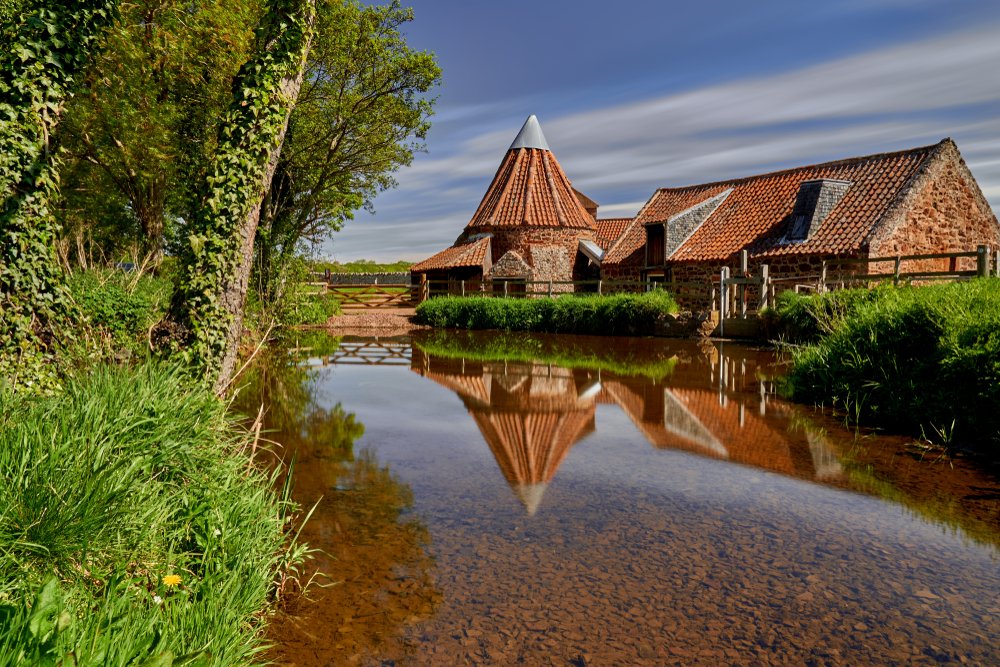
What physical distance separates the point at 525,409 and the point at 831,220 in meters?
18.9

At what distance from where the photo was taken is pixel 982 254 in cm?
1465

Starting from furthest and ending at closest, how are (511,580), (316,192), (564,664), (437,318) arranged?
(437,318), (316,192), (511,580), (564,664)

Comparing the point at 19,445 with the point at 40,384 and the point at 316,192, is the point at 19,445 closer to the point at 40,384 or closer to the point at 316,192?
the point at 40,384

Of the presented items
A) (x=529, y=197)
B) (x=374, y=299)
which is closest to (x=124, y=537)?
(x=529, y=197)

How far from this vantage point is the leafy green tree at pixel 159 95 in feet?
49.4

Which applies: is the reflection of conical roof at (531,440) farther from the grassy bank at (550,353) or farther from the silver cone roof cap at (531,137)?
the silver cone roof cap at (531,137)

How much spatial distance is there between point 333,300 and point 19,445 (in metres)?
26.9

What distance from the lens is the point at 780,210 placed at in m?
26.2

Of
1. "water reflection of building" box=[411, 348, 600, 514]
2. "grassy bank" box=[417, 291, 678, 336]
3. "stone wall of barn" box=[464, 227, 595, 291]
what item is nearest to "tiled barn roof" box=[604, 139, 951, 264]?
"stone wall of barn" box=[464, 227, 595, 291]

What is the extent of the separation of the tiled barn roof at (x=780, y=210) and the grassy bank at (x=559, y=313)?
6019 millimetres

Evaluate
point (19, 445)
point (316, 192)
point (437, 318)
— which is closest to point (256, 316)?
point (316, 192)

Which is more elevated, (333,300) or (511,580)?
(333,300)

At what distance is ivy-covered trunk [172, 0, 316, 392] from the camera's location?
646 centimetres

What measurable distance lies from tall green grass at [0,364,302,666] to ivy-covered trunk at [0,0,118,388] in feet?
7.38
